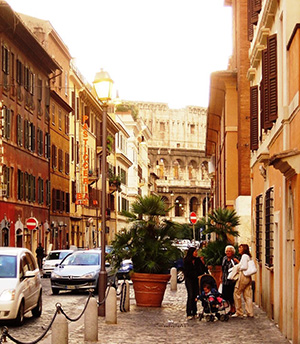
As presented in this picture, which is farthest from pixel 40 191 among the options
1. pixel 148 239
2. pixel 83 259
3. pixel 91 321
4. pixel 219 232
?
pixel 91 321

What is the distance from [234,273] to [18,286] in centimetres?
537

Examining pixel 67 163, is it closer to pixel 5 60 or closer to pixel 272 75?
pixel 5 60

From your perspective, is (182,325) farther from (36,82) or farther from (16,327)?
(36,82)

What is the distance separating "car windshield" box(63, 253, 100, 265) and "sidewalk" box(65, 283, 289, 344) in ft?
25.6

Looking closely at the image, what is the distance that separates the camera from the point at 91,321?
1520 centimetres

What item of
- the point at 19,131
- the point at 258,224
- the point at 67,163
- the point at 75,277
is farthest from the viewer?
the point at 67,163

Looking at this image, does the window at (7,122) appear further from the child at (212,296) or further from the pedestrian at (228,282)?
the child at (212,296)

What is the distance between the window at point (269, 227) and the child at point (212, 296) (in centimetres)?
127

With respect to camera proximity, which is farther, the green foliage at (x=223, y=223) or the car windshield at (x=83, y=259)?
the car windshield at (x=83, y=259)

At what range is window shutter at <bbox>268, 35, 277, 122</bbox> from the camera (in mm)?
18000

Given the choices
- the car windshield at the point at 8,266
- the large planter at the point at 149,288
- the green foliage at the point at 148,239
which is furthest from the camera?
the green foliage at the point at 148,239

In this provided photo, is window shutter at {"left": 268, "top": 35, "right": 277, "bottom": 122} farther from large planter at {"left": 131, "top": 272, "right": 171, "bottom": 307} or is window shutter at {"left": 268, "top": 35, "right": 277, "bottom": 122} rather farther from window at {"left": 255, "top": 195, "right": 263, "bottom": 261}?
large planter at {"left": 131, "top": 272, "right": 171, "bottom": 307}

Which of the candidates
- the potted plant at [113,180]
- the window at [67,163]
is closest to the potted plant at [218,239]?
the window at [67,163]

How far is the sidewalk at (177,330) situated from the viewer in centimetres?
1596
